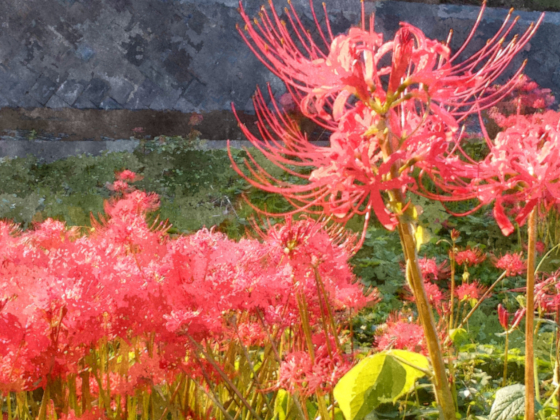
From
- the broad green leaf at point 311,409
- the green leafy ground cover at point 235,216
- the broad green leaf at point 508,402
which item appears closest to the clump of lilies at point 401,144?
the broad green leaf at point 508,402

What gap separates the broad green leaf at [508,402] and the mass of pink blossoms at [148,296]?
29cm

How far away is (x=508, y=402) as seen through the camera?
1.01 metres

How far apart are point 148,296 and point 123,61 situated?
6.70 m

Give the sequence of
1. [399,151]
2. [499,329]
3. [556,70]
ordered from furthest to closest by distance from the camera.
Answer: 1. [556,70]
2. [499,329]
3. [399,151]

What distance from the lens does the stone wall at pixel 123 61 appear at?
6879 mm

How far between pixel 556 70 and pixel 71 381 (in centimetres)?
931

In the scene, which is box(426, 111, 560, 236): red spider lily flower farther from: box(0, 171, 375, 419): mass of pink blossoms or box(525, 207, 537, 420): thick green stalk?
box(0, 171, 375, 419): mass of pink blossoms

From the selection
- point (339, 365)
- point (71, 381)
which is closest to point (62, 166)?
point (71, 381)

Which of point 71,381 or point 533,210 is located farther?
point 71,381

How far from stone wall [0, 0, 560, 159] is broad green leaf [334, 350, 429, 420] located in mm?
6610

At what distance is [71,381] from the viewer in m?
1.32

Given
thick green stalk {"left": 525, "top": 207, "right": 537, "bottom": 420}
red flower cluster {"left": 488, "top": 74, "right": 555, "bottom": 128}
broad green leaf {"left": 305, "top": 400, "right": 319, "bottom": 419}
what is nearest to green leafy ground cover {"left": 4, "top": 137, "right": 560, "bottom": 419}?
broad green leaf {"left": 305, "top": 400, "right": 319, "bottom": 419}

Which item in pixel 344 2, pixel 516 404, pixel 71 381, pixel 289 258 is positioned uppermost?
pixel 344 2

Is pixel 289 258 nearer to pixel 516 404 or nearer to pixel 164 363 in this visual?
pixel 164 363
